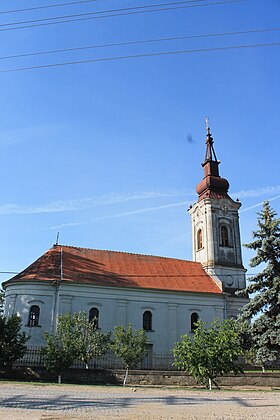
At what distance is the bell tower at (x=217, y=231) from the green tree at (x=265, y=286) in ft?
39.5

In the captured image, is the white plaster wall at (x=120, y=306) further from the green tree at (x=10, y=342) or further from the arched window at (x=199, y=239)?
the arched window at (x=199, y=239)

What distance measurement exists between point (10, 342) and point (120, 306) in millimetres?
10514

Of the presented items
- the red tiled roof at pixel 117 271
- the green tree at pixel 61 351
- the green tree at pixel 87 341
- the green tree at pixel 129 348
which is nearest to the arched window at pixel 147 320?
the red tiled roof at pixel 117 271

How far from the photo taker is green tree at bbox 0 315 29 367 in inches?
842

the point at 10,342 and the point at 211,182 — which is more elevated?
the point at 211,182

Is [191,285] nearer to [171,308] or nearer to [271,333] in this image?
[171,308]

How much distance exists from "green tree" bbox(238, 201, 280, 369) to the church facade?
32.9 feet

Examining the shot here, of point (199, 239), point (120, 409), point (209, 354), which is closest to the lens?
point (120, 409)

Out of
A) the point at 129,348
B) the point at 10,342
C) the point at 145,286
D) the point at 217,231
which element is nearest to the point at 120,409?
the point at 129,348

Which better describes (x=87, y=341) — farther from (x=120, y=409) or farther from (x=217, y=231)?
(x=217, y=231)

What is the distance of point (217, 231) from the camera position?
38.2 meters

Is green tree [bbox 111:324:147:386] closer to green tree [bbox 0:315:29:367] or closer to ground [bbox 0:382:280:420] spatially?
green tree [bbox 0:315:29:367]

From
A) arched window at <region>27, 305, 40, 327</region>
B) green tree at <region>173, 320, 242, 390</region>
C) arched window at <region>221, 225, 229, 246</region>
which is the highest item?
arched window at <region>221, 225, 229, 246</region>

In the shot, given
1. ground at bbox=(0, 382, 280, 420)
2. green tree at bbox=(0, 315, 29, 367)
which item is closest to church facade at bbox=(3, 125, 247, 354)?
green tree at bbox=(0, 315, 29, 367)
